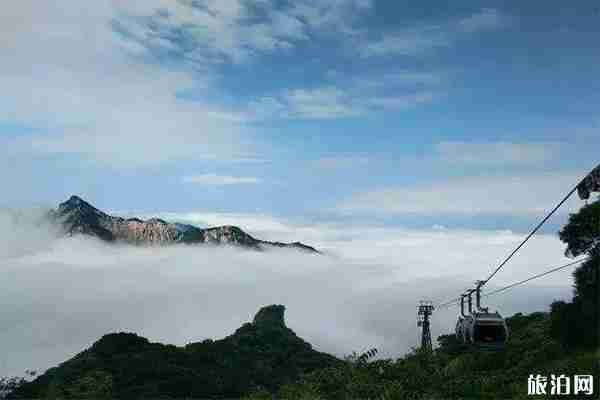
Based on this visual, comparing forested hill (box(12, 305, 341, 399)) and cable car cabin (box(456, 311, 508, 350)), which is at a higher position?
cable car cabin (box(456, 311, 508, 350))

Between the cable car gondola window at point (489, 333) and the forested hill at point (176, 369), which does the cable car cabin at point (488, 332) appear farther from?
the forested hill at point (176, 369)

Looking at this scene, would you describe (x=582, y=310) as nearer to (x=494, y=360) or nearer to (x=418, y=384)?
(x=494, y=360)

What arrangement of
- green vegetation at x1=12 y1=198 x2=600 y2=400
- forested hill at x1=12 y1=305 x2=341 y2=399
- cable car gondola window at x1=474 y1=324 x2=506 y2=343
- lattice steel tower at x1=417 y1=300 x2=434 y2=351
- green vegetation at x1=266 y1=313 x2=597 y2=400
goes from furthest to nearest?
forested hill at x1=12 y1=305 x2=341 y2=399, lattice steel tower at x1=417 y1=300 x2=434 y2=351, cable car gondola window at x1=474 y1=324 x2=506 y2=343, green vegetation at x1=12 y1=198 x2=600 y2=400, green vegetation at x1=266 y1=313 x2=597 y2=400

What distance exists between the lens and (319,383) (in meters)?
35.6

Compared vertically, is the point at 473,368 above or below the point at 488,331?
below

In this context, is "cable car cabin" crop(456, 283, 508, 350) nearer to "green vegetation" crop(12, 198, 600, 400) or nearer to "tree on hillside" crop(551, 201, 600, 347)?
"green vegetation" crop(12, 198, 600, 400)

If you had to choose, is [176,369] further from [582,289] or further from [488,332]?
[488,332]

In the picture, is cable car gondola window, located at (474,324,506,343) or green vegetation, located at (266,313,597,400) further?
cable car gondola window, located at (474,324,506,343)

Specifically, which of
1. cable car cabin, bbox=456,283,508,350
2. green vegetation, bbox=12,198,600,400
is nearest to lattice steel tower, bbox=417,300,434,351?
green vegetation, bbox=12,198,600,400

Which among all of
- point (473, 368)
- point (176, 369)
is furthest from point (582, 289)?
point (176, 369)

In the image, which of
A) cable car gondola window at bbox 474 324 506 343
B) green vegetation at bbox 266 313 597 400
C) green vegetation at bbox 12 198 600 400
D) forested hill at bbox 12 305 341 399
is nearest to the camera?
green vegetation at bbox 266 313 597 400

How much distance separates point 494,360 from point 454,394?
1683cm

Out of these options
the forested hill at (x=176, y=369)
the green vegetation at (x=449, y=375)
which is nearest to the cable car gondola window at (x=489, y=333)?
the green vegetation at (x=449, y=375)

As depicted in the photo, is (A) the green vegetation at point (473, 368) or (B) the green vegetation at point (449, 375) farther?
(A) the green vegetation at point (473, 368)
